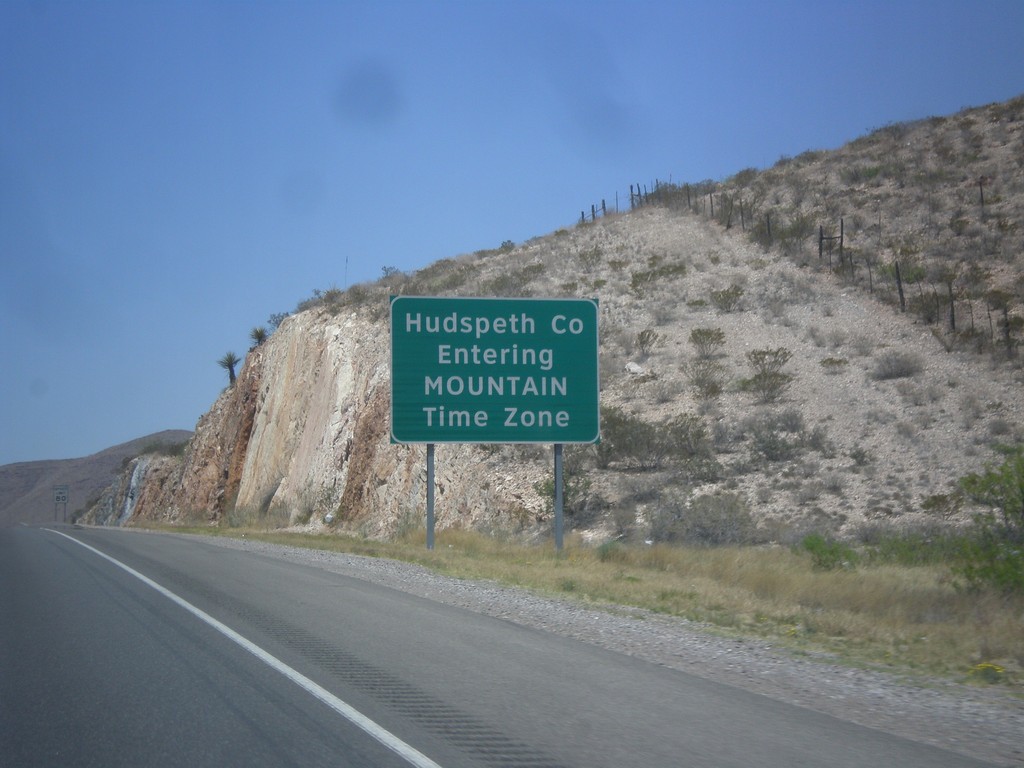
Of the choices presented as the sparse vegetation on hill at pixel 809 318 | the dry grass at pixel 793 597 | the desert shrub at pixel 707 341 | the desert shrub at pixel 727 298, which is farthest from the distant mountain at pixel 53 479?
the dry grass at pixel 793 597

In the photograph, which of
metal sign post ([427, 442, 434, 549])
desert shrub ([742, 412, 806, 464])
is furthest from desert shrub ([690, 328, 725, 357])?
metal sign post ([427, 442, 434, 549])

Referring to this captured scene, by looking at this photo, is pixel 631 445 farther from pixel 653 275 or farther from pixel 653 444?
pixel 653 275

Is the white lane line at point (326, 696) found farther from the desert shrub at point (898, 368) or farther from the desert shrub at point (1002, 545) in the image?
the desert shrub at point (898, 368)

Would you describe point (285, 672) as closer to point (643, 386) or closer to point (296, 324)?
point (643, 386)

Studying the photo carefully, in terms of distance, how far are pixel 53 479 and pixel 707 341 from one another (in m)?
145

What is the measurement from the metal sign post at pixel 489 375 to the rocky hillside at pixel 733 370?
4.06 meters

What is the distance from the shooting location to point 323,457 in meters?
39.2

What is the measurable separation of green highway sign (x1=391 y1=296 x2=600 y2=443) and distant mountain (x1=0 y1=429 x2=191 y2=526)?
4749 inches

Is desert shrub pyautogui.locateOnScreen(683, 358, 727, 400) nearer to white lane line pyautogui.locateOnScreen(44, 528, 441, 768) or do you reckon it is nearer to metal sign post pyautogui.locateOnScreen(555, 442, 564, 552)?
metal sign post pyautogui.locateOnScreen(555, 442, 564, 552)

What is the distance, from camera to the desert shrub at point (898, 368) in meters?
32.0

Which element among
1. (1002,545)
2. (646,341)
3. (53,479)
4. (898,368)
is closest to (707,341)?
(646,341)

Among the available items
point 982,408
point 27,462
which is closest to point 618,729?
point 982,408

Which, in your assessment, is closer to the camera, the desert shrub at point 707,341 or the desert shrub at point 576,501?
the desert shrub at point 576,501

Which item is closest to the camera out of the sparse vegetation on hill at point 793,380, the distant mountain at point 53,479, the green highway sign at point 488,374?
the sparse vegetation on hill at point 793,380
